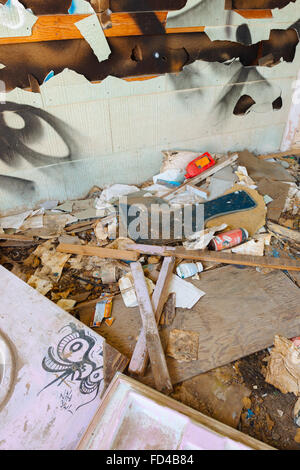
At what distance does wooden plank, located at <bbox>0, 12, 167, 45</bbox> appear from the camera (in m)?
3.01

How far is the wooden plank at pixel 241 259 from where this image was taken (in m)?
3.07

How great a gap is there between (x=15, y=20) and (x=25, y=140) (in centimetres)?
112

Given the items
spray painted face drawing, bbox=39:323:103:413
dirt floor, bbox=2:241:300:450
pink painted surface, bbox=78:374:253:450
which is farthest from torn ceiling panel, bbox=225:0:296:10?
pink painted surface, bbox=78:374:253:450

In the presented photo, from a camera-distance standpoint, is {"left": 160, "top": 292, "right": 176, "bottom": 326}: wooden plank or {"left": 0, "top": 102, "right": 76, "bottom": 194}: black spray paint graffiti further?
{"left": 0, "top": 102, "right": 76, "bottom": 194}: black spray paint graffiti

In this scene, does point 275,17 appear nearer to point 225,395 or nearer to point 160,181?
point 160,181

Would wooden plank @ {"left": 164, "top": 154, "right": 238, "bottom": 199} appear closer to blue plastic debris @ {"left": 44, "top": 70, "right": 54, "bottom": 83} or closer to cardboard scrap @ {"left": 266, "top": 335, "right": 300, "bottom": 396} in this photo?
blue plastic debris @ {"left": 44, "top": 70, "right": 54, "bottom": 83}

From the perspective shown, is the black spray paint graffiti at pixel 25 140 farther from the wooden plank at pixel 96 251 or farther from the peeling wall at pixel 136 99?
Result: the wooden plank at pixel 96 251

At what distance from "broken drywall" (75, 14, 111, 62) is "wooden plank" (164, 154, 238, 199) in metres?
1.69

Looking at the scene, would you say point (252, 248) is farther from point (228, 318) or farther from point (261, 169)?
point (261, 169)

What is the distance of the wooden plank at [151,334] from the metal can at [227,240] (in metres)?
0.81

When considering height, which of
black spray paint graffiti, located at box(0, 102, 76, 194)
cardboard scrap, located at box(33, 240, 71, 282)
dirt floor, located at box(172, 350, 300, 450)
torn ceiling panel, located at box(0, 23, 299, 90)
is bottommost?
dirt floor, located at box(172, 350, 300, 450)

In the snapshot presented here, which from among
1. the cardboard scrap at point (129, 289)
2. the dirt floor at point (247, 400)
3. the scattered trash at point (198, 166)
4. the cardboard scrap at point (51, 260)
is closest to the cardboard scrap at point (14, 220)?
the cardboard scrap at point (51, 260)
